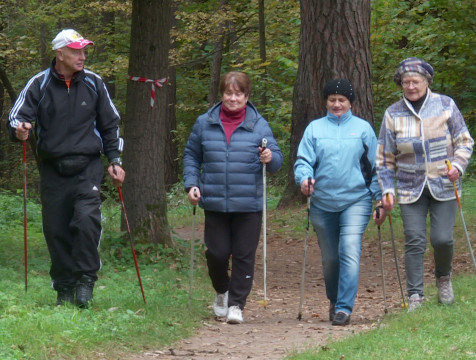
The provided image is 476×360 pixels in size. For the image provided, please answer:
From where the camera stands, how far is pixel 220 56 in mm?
25781

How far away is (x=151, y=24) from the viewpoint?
33.7 ft

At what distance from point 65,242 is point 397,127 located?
291 cm

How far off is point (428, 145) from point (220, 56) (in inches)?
764

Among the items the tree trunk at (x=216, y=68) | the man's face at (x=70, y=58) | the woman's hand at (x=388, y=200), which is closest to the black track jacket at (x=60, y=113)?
the man's face at (x=70, y=58)

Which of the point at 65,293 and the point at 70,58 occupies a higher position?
the point at 70,58

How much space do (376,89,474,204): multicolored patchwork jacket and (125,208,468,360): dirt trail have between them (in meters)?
1.25

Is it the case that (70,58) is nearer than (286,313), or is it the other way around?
(70,58)

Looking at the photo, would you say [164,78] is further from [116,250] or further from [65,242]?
[65,242]

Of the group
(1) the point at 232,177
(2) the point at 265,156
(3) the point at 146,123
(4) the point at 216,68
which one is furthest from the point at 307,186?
(4) the point at 216,68

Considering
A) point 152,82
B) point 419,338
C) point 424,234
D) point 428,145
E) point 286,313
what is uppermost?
point 152,82

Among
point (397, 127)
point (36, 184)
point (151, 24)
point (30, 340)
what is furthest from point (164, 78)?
point (36, 184)

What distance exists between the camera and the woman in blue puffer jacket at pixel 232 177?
7.36m

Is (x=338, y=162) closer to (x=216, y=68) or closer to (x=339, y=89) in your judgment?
(x=339, y=89)

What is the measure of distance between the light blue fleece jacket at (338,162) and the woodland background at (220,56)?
11.7 feet
